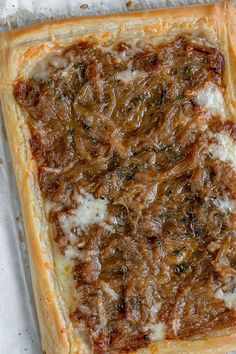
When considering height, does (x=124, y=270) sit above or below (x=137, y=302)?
above

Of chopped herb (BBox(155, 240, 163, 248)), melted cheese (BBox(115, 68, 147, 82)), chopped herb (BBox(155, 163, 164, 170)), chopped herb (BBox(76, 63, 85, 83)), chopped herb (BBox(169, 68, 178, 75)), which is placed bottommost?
chopped herb (BBox(155, 240, 163, 248))

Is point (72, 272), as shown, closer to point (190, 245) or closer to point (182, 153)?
point (190, 245)

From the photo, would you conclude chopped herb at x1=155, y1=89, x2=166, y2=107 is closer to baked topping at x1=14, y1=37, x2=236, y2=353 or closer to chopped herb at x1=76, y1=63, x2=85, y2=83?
baked topping at x1=14, y1=37, x2=236, y2=353

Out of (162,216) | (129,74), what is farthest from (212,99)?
(162,216)

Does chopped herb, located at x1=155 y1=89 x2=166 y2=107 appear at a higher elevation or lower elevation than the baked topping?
higher

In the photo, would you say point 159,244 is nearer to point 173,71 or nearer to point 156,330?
point 156,330

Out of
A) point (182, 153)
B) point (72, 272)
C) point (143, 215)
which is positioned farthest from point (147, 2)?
point (72, 272)

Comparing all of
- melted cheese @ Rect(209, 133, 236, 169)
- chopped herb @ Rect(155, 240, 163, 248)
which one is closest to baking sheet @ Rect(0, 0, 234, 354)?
chopped herb @ Rect(155, 240, 163, 248)
